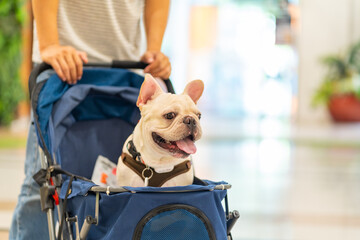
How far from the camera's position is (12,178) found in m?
4.30

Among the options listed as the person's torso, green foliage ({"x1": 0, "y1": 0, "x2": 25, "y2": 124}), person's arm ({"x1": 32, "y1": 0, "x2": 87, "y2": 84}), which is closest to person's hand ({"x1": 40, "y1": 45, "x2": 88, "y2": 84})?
person's arm ({"x1": 32, "y1": 0, "x2": 87, "y2": 84})

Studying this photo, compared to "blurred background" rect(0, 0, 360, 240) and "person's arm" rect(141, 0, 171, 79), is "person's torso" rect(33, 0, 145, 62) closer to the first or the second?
"person's arm" rect(141, 0, 171, 79)

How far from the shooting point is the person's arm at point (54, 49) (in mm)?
1896

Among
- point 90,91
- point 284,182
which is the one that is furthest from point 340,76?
point 90,91

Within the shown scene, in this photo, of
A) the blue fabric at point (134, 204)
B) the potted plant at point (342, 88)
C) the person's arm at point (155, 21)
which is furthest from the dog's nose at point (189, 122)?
the potted plant at point (342, 88)

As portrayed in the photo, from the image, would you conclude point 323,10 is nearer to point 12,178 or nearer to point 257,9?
point 257,9

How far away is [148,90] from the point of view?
169 cm

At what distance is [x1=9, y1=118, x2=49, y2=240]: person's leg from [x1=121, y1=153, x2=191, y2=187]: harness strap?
1.57ft

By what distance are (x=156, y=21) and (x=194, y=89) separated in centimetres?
55

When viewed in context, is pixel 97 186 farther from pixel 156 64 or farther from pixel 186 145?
pixel 156 64

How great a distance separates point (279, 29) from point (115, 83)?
41.3 ft

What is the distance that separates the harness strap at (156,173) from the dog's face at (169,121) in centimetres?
7

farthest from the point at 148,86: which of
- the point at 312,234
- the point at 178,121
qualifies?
the point at 312,234

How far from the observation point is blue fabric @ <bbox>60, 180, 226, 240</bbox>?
4.58 feet
